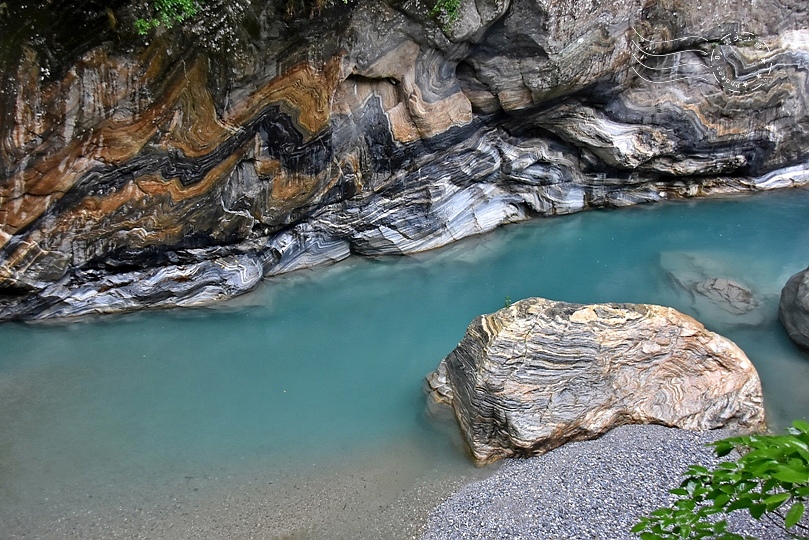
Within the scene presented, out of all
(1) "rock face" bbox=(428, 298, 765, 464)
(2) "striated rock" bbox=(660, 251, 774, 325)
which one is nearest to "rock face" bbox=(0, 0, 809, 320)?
(2) "striated rock" bbox=(660, 251, 774, 325)

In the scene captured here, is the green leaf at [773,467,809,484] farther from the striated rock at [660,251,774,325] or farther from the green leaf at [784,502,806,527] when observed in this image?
the striated rock at [660,251,774,325]

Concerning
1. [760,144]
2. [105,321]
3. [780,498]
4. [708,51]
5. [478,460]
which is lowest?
[478,460]

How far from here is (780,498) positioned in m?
1.90

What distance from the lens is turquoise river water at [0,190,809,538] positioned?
18.8 feet

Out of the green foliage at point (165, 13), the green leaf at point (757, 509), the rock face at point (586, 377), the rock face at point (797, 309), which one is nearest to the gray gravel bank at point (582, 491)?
the rock face at point (586, 377)

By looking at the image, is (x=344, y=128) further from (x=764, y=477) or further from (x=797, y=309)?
(x=764, y=477)

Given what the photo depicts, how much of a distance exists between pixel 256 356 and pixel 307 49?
158 inches

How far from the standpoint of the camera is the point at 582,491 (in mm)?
5520

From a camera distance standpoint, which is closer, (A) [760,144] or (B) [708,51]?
(B) [708,51]

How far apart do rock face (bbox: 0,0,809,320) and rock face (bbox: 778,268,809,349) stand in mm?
3923

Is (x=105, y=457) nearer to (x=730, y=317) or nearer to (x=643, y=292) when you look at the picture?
(x=643, y=292)

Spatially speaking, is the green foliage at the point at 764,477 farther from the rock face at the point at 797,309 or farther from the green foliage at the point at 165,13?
the green foliage at the point at 165,13

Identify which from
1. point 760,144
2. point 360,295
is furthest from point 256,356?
point 760,144

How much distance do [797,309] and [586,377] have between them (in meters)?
3.57
